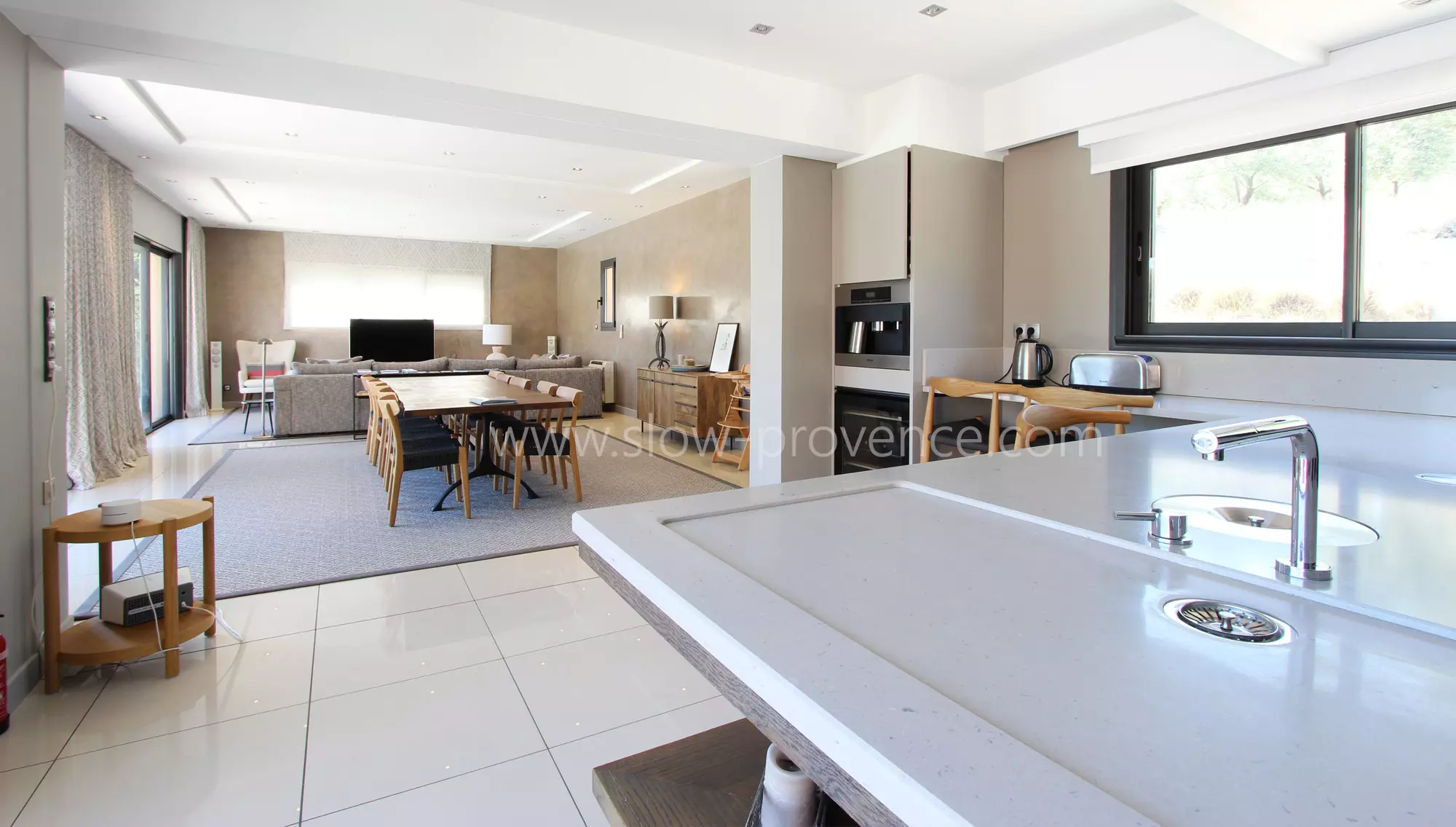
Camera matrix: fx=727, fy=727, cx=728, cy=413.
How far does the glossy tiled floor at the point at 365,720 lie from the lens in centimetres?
177

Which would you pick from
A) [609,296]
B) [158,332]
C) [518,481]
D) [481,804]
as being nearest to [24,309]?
[481,804]

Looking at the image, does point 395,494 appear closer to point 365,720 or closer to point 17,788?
point 365,720

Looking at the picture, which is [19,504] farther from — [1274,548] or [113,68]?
[1274,548]

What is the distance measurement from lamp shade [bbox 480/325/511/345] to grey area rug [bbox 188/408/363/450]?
327cm

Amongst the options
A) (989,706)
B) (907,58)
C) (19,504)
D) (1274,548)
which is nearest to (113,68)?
(19,504)

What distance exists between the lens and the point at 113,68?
9.54 ft

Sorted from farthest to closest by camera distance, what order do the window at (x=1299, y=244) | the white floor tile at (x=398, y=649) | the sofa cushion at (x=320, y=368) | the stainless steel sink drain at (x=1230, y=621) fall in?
1. the sofa cushion at (x=320, y=368)
2. the window at (x=1299, y=244)
3. the white floor tile at (x=398, y=649)
4. the stainless steel sink drain at (x=1230, y=621)

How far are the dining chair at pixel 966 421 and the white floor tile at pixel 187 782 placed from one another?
Answer: 2899mm

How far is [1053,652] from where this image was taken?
759mm

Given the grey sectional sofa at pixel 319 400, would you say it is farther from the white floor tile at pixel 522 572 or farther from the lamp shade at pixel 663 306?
the white floor tile at pixel 522 572

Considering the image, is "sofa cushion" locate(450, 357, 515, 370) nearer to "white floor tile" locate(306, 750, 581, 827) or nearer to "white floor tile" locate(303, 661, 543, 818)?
"white floor tile" locate(303, 661, 543, 818)

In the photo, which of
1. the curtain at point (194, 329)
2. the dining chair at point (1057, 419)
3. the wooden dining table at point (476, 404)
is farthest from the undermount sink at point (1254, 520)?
the curtain at point (194, 329)

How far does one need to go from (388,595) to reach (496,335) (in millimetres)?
8579

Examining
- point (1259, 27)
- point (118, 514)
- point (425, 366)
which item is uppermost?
point (1259, 27)
